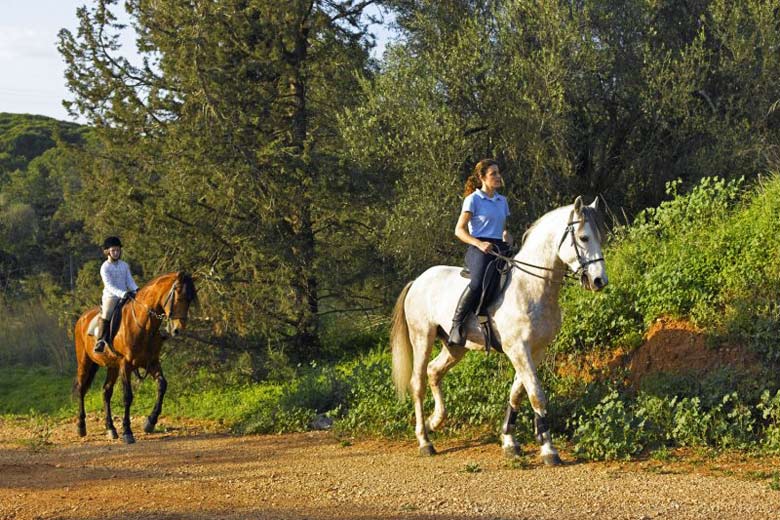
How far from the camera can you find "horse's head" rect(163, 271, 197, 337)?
12375 millimetres

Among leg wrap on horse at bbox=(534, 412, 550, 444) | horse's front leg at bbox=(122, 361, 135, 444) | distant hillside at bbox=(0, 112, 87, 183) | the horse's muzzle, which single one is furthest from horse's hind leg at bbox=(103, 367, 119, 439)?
distant hillside at bbox=(0, 112, 87, 183)

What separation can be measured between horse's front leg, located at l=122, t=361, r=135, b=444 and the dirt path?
1549 millimetres

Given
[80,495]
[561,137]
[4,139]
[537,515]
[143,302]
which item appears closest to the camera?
[537,515]

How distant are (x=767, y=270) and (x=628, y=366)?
79.2 inches

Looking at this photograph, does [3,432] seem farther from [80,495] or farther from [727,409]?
[727,409]

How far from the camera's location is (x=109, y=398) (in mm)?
13648

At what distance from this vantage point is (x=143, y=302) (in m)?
12.9

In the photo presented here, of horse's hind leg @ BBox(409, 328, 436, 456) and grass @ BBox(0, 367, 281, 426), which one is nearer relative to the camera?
horse's hind leg @ BBox(409, 328, 436, 456)

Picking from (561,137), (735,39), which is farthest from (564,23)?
(735,39)

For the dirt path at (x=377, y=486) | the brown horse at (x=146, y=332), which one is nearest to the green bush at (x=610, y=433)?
the dirt path at (x=377, y=486)

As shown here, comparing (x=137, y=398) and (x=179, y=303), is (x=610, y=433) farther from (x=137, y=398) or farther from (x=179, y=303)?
(x=137, y=398)

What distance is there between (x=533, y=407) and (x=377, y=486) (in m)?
1.82

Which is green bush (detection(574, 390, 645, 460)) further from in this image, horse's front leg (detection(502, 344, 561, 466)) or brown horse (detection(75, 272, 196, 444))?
brown horse (detection(75, 272, 196, 444))

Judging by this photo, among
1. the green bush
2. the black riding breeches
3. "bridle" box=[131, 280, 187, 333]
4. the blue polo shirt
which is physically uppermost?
the blue polo shirt
